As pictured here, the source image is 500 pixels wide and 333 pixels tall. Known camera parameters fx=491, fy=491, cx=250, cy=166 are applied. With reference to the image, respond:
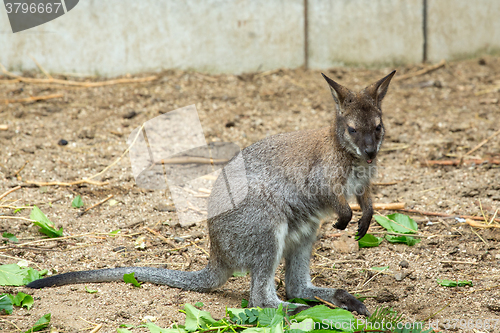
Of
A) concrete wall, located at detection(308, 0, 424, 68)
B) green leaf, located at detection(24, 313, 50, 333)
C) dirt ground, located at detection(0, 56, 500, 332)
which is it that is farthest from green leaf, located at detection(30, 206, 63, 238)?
concrete wall, located at detection(308, 0, 424, 68)

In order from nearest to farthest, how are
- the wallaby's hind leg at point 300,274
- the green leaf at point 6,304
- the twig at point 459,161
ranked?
the green leaf at point 6,304 → the wallaby's hind leg at point 300,274 → the twig at point 459,161

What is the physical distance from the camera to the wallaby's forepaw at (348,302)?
10.9ft

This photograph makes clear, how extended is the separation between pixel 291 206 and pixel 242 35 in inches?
173

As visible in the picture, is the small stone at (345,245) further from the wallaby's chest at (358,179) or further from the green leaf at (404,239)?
the wallaby's chest at (358,179)

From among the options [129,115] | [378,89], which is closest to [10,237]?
[129,115]

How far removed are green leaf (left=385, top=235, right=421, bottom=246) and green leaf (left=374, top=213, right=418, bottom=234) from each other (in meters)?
0.09

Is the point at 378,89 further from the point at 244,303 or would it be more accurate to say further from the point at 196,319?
the point at 196,319

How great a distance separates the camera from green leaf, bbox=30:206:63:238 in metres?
4.04

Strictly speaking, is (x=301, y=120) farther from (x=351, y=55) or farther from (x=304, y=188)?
(x=304, y=188)

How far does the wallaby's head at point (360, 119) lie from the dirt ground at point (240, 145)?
3.68 ft

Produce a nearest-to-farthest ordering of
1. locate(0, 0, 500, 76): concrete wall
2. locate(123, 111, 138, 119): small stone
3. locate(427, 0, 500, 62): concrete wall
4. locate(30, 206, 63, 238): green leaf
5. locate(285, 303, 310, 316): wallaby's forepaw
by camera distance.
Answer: locate(285, 303, 310, 316): wallaby's forepaw
locate(30, 206, 63, 238): green leaf
locate(123, 111, 138, 119): small stone
locate(0, 0, 500, 76): concrete wall
locate(427, 0, 500, 62): concrete wall

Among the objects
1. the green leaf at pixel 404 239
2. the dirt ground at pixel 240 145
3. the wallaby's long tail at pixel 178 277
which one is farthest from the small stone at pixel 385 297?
the wallaby's long tail at pixel 178 277

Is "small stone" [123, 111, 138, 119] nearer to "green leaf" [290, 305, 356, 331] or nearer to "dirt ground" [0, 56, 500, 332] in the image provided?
"dirt ground" [0, 56, 500, 332]

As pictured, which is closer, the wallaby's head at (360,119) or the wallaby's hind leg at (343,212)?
the wallaby's head at (360,119)
